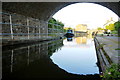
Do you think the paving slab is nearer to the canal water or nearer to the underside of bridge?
the canal water

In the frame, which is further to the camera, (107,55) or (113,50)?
(113,50)

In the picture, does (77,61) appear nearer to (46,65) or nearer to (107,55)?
(46,65)

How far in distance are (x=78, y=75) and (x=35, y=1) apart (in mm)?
→ 12238

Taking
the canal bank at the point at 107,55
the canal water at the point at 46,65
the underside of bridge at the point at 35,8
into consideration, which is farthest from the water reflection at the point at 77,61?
the underside of bridge at the point at 35,8

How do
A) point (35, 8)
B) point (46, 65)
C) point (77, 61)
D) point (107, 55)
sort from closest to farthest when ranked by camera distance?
point (107, 55), point (46, 65), point (77, 61), point (35, 8)

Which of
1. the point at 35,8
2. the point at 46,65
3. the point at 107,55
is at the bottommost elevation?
the point at 46,65

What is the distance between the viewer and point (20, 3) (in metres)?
13.3

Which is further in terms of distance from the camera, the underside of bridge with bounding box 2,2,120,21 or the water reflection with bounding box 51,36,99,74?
the underside of bridge with bounding box 2,2,120,21

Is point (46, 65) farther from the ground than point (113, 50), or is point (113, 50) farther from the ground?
point (113, 50)

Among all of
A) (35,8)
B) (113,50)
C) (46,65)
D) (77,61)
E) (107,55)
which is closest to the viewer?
(107,55)

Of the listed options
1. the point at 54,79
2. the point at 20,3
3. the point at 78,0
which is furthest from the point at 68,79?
the point at 78,0

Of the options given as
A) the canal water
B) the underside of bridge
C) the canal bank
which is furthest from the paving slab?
the underside of bridge

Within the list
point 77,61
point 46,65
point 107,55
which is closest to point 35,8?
point 77,61

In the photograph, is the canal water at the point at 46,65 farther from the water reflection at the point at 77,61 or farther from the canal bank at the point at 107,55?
the canal bank at the point at 107,55
